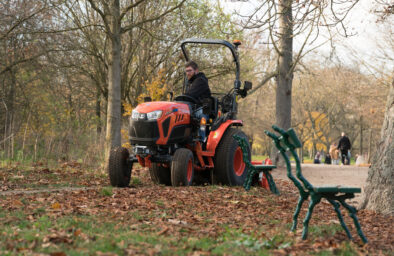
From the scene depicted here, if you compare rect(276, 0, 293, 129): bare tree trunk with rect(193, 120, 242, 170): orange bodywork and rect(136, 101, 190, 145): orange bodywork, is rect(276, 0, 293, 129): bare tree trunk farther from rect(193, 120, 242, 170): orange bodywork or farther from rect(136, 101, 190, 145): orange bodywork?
rect(136, 101, 190, 145): orange bodywork

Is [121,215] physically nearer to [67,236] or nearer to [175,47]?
[67,236]

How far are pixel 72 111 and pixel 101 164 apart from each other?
6713 millimetres

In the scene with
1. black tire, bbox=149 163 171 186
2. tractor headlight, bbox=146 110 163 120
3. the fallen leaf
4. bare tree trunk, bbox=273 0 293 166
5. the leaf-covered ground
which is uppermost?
bare tree trunk, bbox=273 0 293 166

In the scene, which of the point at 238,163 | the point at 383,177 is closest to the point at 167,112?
the point at 238,163

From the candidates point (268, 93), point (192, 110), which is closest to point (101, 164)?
A: point (192, 110)

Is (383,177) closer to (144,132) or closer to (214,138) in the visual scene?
(214,138)

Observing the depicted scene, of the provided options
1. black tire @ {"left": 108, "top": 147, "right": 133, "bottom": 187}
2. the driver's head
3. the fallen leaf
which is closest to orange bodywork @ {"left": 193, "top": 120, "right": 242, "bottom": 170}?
the driver's head

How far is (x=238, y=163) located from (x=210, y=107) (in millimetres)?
1407

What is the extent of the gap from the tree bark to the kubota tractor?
2787 mm

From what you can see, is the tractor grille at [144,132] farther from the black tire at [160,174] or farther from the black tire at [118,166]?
the black tire at [160,174]

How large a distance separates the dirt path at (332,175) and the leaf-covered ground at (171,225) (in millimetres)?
8030

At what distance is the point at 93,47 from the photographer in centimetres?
1795

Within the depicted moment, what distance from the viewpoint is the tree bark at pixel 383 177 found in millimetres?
7559

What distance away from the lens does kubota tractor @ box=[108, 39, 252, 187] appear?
8.78m
